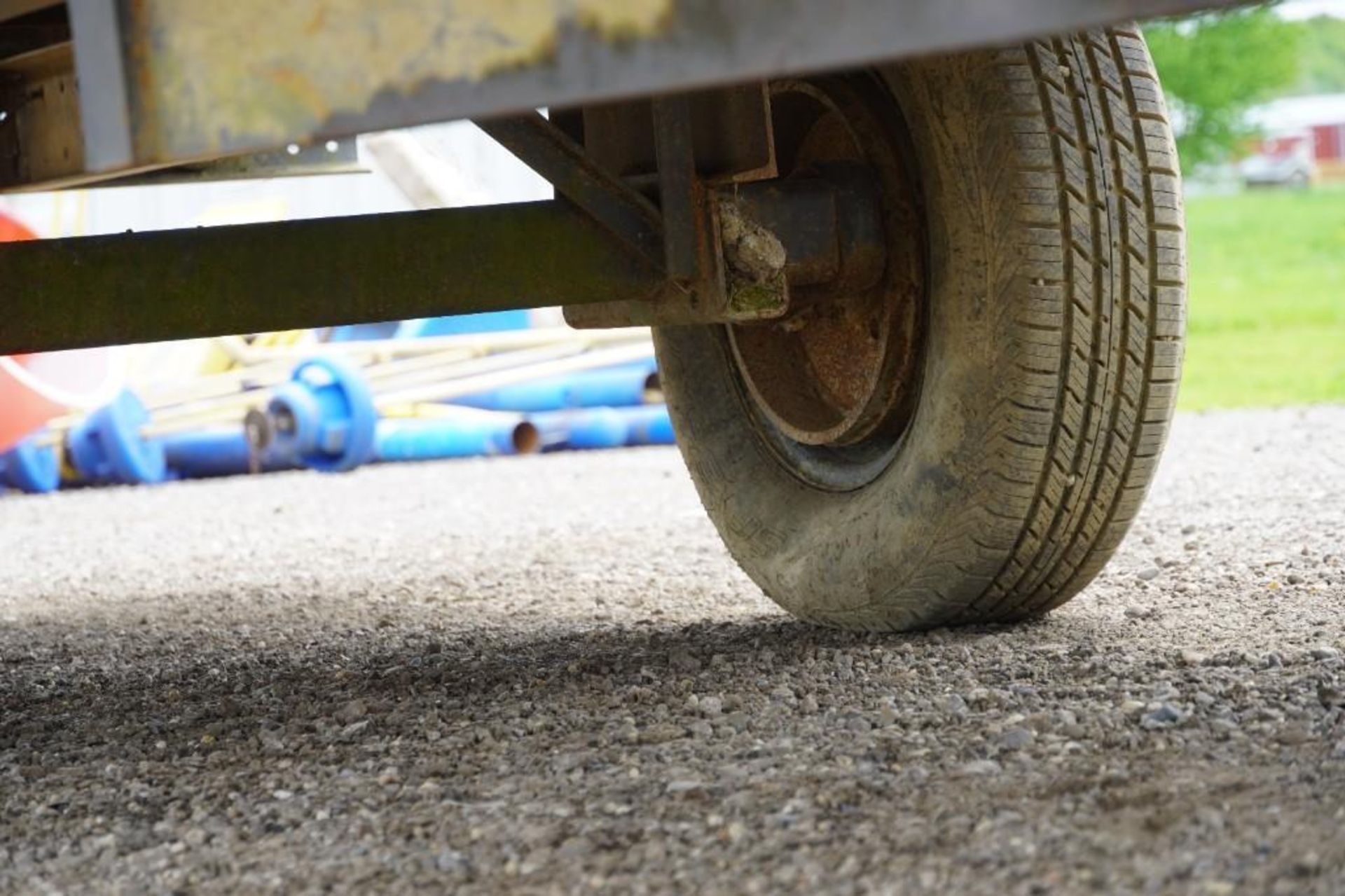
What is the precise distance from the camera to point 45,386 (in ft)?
25.7

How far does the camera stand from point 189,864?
2.03 metres

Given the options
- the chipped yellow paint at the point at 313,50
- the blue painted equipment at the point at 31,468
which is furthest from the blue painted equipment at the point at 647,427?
the chipped yellow paint at the point at 313,50

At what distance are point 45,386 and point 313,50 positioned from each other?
21.7ft

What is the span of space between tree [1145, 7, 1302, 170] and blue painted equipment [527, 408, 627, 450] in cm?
1388

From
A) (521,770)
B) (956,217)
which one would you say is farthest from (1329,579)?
(521,770)

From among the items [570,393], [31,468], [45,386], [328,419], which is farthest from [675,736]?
[570,393]

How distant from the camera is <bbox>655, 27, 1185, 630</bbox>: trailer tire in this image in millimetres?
2811

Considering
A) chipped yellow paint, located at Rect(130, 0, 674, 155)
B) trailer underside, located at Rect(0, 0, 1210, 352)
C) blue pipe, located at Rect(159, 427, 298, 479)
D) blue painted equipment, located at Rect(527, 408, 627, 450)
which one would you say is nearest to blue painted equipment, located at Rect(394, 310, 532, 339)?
blue painted equipment, located at Rect(527, 408, 627, 450)

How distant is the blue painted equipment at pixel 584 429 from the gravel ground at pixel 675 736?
3906 millimetres

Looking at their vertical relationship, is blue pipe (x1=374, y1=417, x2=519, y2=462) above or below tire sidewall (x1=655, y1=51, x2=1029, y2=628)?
below

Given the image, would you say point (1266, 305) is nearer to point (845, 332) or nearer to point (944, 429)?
point (845, 332)

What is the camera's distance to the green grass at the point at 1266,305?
10180 mm

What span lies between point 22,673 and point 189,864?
1557mm

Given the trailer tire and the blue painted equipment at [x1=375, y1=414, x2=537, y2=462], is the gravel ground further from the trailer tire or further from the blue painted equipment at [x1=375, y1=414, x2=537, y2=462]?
the blue painted equipment at [x1=375, y1=414, x2=537, y2=462]
